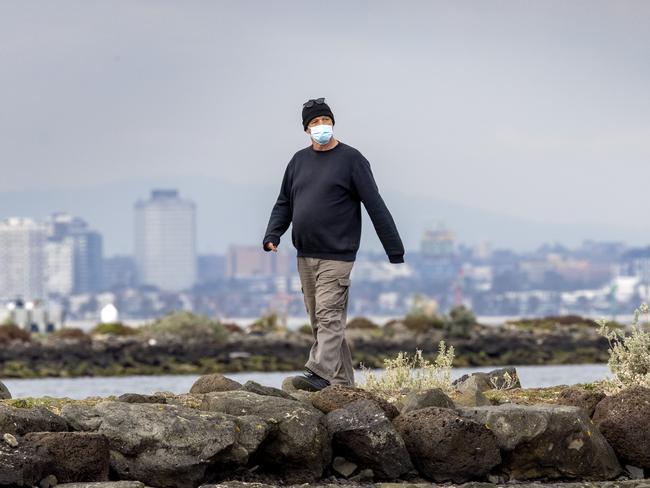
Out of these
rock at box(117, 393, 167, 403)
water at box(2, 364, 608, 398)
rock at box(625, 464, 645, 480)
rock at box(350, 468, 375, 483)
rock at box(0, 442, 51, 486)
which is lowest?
water at box(2, 364, 608, 398)

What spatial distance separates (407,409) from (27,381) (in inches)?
1248

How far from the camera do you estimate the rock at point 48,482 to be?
940 cm

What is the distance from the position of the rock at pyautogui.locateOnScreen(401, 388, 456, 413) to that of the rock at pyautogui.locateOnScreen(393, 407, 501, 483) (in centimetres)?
49

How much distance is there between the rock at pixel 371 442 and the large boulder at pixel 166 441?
27.1 inches

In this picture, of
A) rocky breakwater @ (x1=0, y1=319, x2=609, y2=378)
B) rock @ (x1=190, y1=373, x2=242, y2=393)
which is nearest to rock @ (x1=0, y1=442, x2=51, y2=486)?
rock @ (x1=190, y1=373, x2=242, y2=393)

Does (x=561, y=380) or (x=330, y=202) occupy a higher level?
(x=330, y=202)

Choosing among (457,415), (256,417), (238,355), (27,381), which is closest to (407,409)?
(457,415)

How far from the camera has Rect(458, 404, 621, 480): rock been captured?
10727mm

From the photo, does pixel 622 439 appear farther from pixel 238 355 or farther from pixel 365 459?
pixel 238 355

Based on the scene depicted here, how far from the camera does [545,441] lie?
1074cm

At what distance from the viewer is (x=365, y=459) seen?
1053 centimetres

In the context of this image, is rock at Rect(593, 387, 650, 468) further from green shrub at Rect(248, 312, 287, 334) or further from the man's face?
green shrub at Rect(248, 312, 287, 334)

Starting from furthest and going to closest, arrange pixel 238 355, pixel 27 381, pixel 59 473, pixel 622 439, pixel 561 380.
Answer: pixel 238 355 → pixel 27 381 → pixel 561 380 → pixel 622 439 → pixel 59 473

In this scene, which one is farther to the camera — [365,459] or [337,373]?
[337,373]
